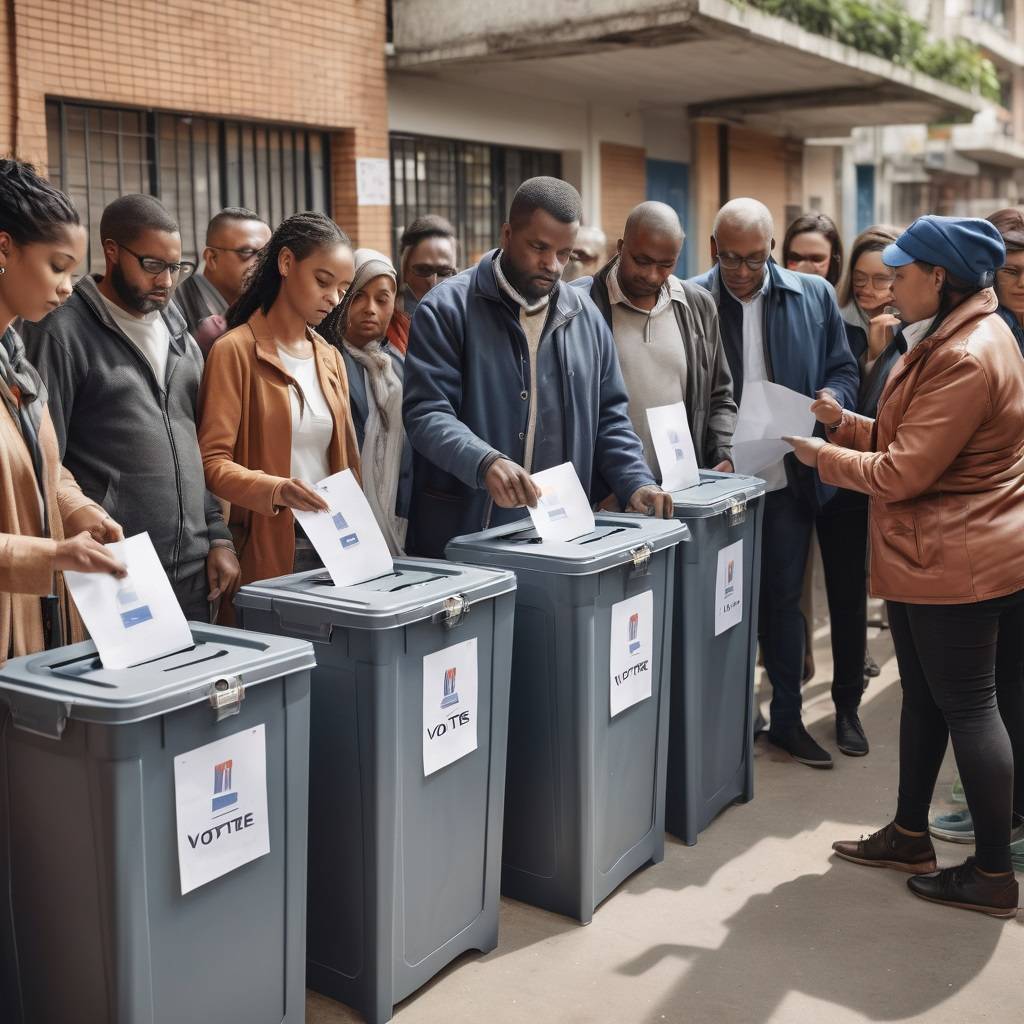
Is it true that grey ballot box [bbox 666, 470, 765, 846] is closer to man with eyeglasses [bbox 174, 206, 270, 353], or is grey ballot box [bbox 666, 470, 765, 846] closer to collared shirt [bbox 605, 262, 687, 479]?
collared shirt [bbox 605, 262, 687, 479]

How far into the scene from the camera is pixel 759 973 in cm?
350

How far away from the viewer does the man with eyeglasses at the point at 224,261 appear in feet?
16.5

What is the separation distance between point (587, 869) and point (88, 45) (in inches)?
255

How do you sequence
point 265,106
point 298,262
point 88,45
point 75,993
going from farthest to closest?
1. point 265,106
2. point 88,45
3. point 298,262
4. point 75,993

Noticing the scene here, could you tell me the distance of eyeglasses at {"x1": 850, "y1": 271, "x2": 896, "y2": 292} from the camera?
18.3 ft

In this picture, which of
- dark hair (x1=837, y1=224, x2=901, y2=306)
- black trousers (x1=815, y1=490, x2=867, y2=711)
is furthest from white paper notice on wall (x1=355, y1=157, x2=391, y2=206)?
black trousers (x1=815, y1=490, x2=867, y2=711)

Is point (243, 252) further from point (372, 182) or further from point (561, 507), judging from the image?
point (372, 182)

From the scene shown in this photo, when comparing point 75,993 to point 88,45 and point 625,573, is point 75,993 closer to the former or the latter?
point 625,573

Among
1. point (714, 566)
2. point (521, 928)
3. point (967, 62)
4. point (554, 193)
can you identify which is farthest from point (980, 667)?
point (967, 62)

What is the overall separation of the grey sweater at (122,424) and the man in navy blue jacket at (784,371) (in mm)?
2442

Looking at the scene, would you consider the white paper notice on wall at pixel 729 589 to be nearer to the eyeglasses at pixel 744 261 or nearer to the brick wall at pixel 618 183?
the eyeglasses at pixel 744 261

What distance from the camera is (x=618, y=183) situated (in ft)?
44.2

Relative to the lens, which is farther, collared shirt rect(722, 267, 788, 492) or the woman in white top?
collared shirt rect(722, 267, 788, 492)

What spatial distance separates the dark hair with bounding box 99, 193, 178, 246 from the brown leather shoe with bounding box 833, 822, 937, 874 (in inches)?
119
